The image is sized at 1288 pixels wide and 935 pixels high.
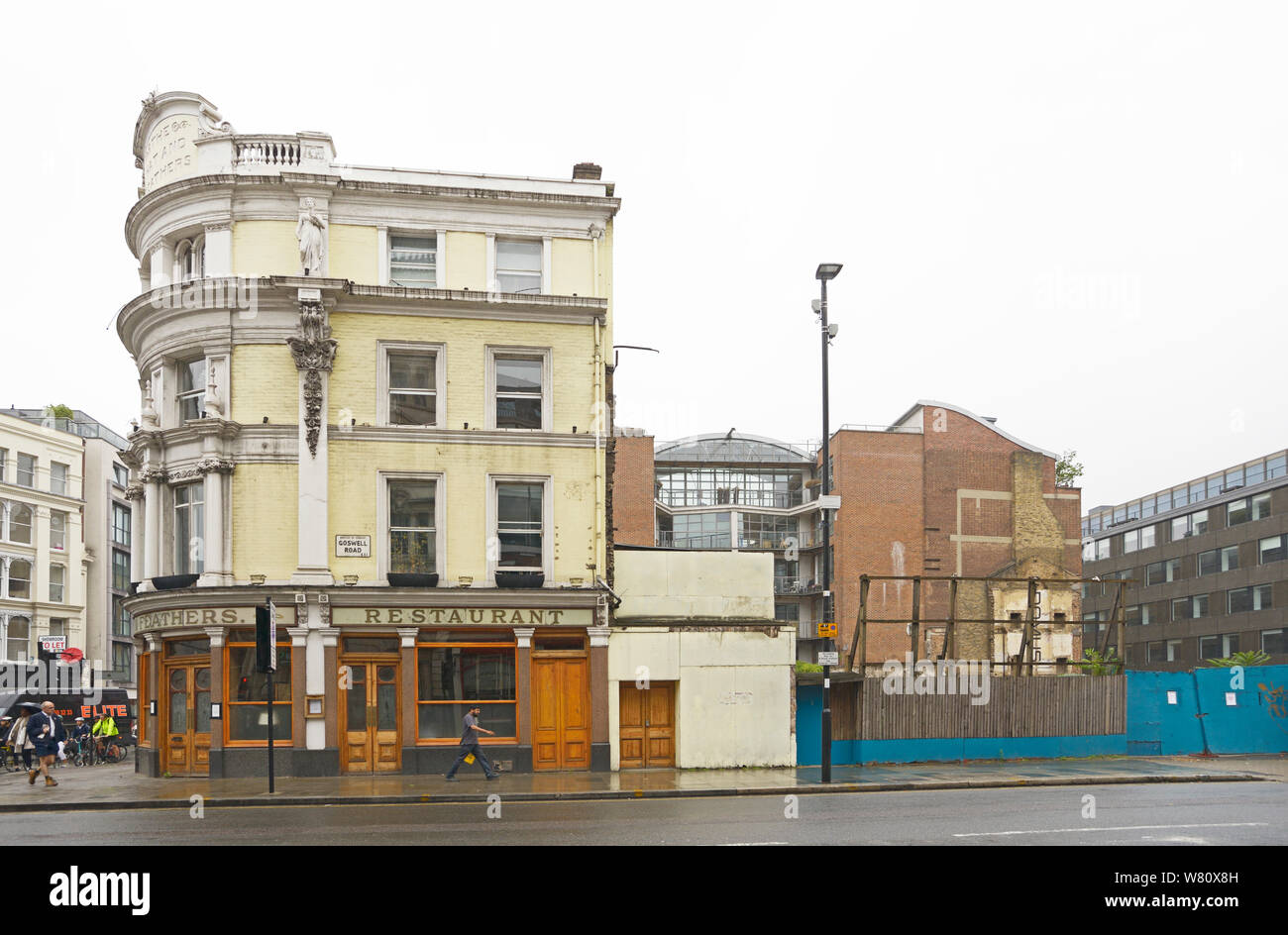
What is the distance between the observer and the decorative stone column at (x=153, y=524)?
1065 inches

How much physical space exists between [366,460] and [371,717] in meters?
5.80

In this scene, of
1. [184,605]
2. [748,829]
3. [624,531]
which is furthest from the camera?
[624,531]

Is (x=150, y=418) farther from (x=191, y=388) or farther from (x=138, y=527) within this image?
(x=138, y=527)

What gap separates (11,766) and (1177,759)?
30.6 metres

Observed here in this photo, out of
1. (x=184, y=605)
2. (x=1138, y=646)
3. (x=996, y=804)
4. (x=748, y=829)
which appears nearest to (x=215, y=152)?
(x=184, y=605)

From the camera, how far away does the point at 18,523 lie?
6438 centimetres

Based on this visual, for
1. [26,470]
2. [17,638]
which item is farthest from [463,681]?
[26,470]

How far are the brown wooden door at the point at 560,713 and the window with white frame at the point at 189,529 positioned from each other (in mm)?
8192

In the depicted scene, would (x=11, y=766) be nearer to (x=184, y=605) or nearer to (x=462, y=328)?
(x=184, y=605)

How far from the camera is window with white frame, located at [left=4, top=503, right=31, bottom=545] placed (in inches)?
2495

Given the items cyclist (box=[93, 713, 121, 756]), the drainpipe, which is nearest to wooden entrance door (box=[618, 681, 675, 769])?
the drainpipe

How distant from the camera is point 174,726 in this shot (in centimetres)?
2681

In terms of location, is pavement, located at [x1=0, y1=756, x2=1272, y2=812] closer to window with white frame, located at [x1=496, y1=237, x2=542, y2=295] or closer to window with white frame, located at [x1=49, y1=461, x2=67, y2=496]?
window with white frame, located at [x1=496, y1=237, x2=542, y2=295]

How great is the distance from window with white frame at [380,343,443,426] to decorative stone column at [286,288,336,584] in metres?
1.42
